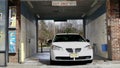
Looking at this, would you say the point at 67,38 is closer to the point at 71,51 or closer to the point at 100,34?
the point at 71,51

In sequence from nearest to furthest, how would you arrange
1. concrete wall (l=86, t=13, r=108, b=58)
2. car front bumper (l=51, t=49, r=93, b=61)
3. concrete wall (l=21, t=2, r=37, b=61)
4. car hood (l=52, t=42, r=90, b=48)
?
1. car front bumper (l=51, t=49, r=93, b=61)
2. car hood (l=52, t=42, r=90, b=48)
3. concrete wall (l=21, t=2, r=37, b=61)
4. concrete wall (l=86, t=13, r=108, b=58)

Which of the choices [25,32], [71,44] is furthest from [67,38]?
[25,32]

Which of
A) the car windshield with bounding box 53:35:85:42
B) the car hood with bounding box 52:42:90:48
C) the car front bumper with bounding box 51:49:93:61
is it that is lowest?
the car front bumper with bounding box 51:49:93:61

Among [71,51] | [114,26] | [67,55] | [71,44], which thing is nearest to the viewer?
[67,55]

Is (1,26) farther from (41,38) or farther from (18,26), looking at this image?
(41,38)

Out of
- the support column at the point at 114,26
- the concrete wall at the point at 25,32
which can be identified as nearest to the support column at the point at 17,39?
the concrete wall at the point at 25,32

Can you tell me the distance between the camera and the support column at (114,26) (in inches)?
536

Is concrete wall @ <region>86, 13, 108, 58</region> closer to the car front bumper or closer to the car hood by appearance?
the car hood

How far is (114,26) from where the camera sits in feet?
44.9

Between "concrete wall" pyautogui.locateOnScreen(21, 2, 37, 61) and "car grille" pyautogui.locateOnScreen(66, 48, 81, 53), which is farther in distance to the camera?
"concrete wall" pyautogui.locateOnScreen(21, 2, 37, 61)

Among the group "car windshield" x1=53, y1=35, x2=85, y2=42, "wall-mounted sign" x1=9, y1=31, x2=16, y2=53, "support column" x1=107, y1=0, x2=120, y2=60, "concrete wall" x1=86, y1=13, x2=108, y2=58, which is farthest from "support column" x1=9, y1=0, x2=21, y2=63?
"concrete wall" x1=86, y1=13, x2=108, y2=58

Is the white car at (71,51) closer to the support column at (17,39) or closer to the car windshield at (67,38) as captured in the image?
the car windshield at (67,38)

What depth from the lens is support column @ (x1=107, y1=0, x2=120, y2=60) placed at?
536 inches

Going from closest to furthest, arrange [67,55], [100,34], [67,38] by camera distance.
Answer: [67,55], [67,38], [100,34]
